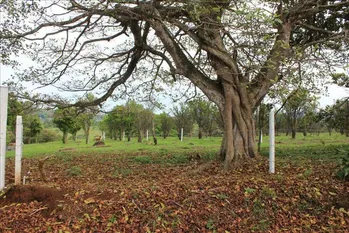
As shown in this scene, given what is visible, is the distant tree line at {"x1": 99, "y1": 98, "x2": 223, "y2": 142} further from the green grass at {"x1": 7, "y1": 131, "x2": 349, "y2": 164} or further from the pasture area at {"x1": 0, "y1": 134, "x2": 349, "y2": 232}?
the pasture area at {"x1": 0, "y1": 134, "x2": 349, "y2": 232}

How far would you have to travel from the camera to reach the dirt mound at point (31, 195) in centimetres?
510

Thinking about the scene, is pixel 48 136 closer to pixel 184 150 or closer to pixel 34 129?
pixel 34 129

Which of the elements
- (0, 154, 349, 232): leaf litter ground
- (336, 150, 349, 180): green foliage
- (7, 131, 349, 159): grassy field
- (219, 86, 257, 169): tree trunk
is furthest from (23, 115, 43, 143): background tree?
(336, 150, 349, 180): green foliage

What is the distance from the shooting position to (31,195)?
5.21 metres

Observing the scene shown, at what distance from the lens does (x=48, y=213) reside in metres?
4.79

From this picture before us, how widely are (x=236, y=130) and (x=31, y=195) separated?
17.2 feet

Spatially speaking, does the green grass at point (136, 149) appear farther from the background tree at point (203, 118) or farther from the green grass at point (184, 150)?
the background tree at point (203, 118)

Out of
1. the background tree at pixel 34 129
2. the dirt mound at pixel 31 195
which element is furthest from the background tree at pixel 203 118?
the dirt mound at pixel 31 195

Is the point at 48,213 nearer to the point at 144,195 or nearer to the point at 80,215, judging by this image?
the point at 80,215

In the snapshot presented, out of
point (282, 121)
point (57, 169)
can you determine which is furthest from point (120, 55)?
point (282, 121)

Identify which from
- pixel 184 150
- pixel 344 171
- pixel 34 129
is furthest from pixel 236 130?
pixel 34 129

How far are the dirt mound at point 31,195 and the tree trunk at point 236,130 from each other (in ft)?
14.2

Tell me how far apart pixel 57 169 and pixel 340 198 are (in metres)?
7.56

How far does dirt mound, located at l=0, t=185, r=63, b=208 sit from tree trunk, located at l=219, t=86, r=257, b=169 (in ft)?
14.2
